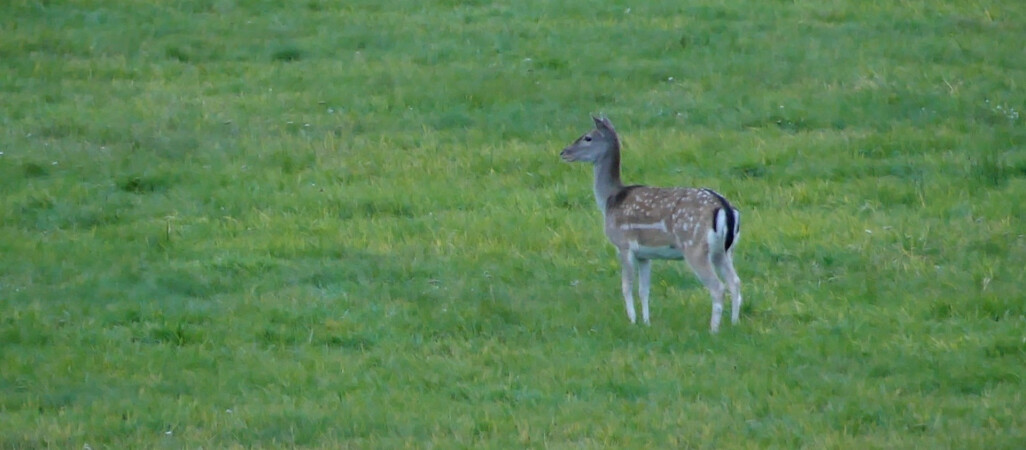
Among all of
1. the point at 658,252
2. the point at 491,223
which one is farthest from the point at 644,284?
the point at 491,223

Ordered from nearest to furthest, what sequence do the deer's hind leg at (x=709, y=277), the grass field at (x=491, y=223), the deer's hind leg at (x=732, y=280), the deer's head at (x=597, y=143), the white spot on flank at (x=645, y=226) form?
the grass field at (x=491, y=223) < the deer's hind leg at (x=709, y=277) < the deer's hind leg at (x=732, y=280) < the white spot on flank at (x=645, y=226) < the deer's head at (x=597, y=143)

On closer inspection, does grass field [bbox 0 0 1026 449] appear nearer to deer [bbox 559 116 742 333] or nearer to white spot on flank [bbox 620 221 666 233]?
deer [bbox 559 116 742 333]

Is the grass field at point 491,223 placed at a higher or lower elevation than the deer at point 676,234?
lower

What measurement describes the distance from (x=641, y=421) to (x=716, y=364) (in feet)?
3.94

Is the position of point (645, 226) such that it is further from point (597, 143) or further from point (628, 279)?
point (597, 143)

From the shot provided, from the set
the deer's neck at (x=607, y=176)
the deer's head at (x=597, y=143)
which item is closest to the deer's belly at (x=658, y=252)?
the deer's neck at (x=607, y=176)

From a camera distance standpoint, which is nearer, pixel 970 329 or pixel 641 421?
pixel 641 421

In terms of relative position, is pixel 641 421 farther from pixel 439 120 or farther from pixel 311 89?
pixel 311 89

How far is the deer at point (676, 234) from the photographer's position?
31.3ft

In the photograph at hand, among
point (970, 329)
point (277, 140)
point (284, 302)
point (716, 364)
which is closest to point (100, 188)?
Result: point (277, 140)

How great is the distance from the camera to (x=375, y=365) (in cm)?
912

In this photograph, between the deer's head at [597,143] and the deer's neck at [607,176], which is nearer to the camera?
the deer's neck at [607,176]

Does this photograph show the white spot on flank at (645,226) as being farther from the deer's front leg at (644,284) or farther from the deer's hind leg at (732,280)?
the deer's hind leg at (732,280)

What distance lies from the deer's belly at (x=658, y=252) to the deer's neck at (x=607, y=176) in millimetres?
1076
